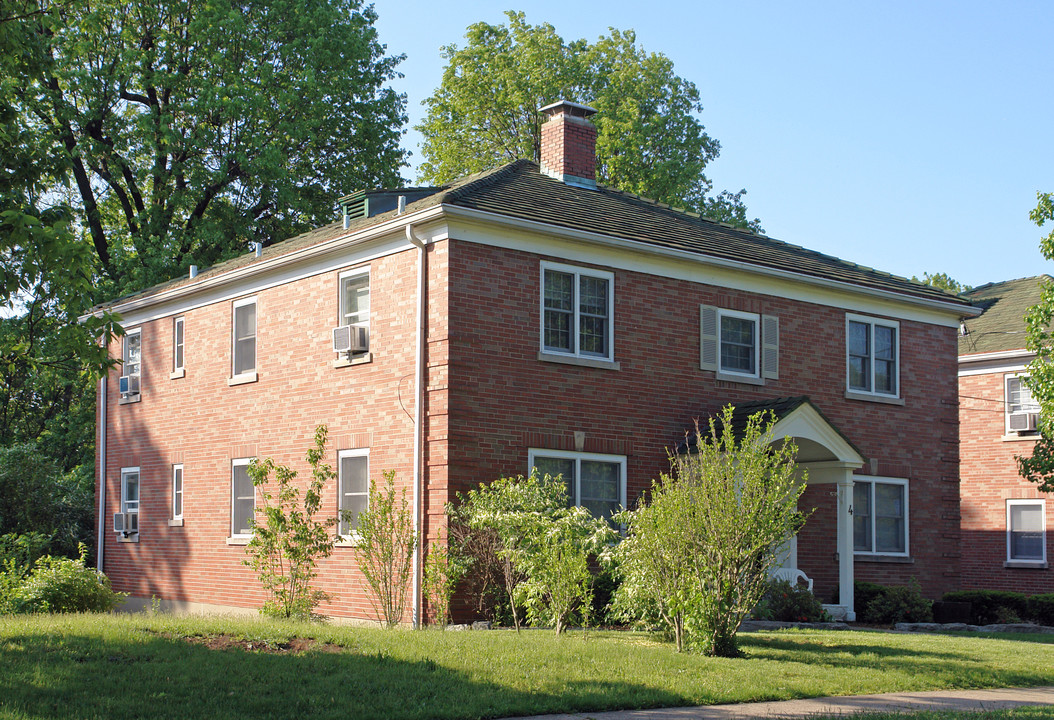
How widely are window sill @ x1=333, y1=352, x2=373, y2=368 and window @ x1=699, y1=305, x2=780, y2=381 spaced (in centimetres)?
607

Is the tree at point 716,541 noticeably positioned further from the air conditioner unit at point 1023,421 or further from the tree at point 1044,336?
the air conditioner unit at point 1023,421

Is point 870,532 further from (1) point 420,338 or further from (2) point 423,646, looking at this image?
(2) point 423,646

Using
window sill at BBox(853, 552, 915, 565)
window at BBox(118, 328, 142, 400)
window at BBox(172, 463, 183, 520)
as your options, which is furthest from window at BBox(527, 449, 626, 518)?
window at BBox(118, 328, 142, 400)

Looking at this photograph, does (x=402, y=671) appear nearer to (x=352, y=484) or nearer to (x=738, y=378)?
(x=352, y=484)

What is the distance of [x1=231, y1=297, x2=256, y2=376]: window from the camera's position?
22922 millimetres

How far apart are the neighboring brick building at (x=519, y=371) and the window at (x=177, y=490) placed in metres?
0.05

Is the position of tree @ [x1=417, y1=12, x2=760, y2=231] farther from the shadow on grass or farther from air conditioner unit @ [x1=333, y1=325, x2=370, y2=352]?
the shadow on grass

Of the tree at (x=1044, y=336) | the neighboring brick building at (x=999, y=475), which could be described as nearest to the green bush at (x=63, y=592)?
the tree at (x=1044, y=336)

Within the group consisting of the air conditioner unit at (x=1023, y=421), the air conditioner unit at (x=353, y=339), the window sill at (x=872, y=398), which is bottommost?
the air conditioner unit at (x=1023, y=421)

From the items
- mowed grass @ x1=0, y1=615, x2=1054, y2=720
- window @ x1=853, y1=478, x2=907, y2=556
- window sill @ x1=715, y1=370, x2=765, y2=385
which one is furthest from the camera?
window @ x1=853, y1=478, x2=907, y2=556

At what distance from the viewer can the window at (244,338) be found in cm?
2292

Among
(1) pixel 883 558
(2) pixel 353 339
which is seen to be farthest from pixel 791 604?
(2) pixel 353 339

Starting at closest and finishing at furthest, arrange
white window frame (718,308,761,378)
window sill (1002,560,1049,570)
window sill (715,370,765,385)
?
1. window sill (715,370,765,385)
2. white window frame (718,308,761,378)
3. window sill (1002,560,1049,570)

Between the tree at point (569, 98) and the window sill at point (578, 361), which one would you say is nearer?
the window sill at point (578, 361)
